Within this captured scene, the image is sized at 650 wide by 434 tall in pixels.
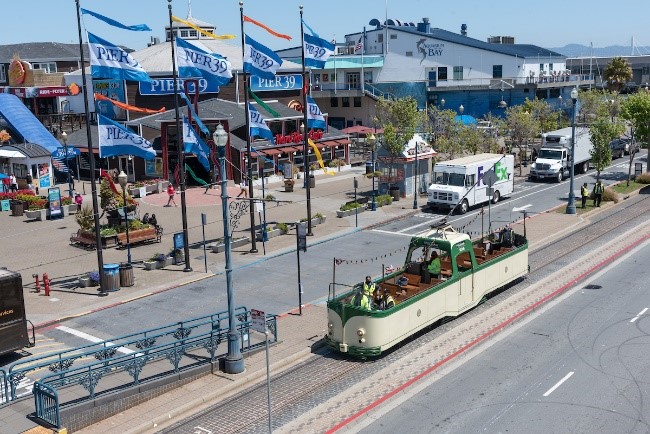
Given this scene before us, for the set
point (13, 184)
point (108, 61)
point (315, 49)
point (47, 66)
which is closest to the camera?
point (108, 61)

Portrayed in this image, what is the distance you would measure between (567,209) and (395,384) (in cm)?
Answer: 2494

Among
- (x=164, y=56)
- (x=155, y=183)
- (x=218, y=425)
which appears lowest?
(x=218, y=425)

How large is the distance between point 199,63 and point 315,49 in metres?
7.23

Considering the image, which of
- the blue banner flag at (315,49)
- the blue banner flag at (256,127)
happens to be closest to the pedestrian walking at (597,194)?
the blue banner flag at (315,49)

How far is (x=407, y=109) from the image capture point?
4719 cm

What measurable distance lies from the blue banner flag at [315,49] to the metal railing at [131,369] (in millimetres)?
15652

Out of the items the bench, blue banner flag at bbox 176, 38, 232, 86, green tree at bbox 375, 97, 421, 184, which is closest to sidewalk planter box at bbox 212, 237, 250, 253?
the bench

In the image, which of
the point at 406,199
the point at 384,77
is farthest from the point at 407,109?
the point at 384,77

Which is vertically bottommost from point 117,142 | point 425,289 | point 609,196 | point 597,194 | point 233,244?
point 233,244

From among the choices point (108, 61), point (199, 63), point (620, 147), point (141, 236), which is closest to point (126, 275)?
point (141, 236)

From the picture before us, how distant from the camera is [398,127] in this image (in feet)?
153

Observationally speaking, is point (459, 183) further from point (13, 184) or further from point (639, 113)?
point (13, 184)

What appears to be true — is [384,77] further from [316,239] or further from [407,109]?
[316,239]

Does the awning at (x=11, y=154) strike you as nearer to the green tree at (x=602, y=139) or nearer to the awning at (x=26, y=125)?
the awning at (x=26, y=125)
